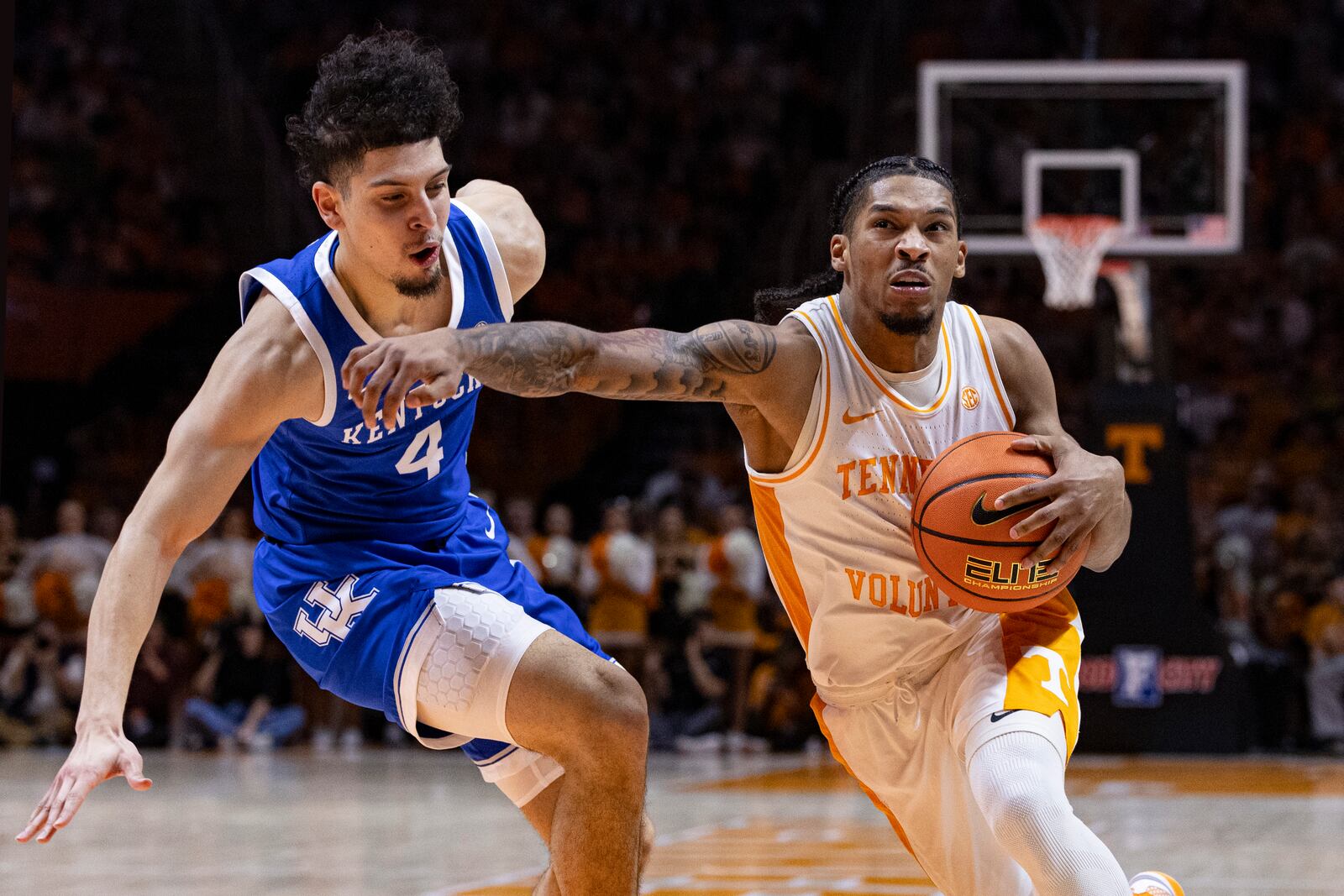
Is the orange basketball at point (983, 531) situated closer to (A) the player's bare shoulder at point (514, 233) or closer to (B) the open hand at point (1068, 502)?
(B) the open hand at point (1068, 502)

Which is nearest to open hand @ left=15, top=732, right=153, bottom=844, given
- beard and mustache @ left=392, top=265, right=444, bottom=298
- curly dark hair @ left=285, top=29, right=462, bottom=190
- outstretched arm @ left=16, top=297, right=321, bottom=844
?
outstretched arm @ left=16, top=297, right=321, bottom=844

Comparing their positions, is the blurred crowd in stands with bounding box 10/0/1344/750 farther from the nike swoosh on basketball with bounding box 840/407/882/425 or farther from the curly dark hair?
the curly dark hair

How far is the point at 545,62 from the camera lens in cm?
1827

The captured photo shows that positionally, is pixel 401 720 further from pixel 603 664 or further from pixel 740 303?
pixel 740 303

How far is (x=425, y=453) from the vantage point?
3990 millimetres

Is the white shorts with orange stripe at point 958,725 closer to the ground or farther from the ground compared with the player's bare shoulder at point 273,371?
closer to the ground

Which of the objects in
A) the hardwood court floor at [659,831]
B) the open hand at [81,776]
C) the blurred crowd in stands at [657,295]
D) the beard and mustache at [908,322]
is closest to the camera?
the open hand at [81,776]

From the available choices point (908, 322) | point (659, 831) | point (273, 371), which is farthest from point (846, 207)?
point (659, 831)

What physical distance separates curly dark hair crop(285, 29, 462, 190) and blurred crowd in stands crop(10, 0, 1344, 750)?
7.89 metres

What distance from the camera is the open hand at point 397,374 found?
9.77 feet

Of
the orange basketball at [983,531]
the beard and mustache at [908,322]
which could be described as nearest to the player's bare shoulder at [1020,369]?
the beard and mustache at [908,322]

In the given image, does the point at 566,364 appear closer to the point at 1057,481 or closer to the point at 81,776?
the point at 1057,481

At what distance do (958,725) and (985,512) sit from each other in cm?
51

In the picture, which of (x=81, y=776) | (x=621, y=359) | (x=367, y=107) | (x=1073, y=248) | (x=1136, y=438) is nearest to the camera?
(x=81, y=776)
